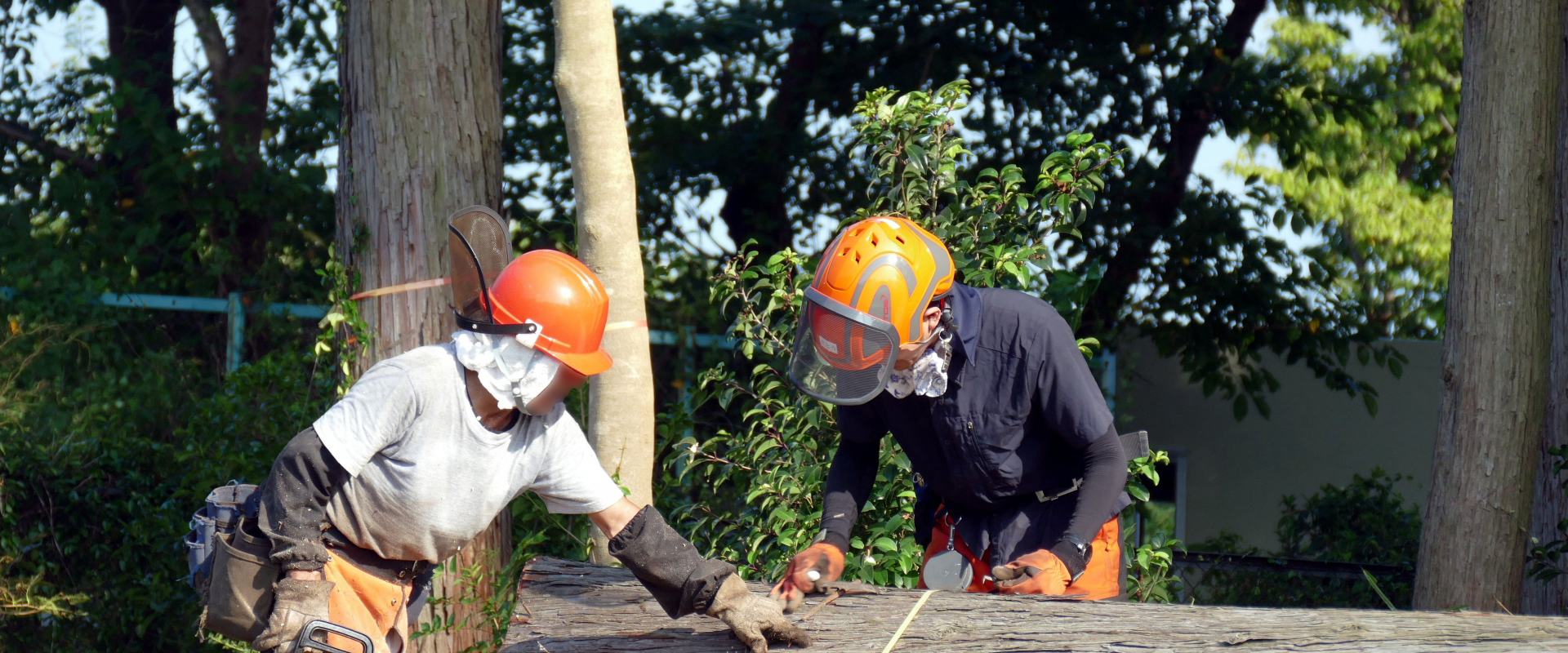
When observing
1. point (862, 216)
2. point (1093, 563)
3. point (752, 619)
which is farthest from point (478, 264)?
point (862, 216)

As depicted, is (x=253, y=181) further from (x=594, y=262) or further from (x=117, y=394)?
(x=594, y=262)

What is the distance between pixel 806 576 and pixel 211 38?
26.2 feet

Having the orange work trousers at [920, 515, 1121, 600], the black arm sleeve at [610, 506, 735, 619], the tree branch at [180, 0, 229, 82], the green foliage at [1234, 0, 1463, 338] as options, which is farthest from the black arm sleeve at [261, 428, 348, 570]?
the green foliage at [1234, 0, 1463, 338]

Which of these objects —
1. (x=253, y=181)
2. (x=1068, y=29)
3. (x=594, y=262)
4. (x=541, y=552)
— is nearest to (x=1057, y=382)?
(x=594, y=262)

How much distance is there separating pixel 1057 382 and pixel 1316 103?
5.64 meters

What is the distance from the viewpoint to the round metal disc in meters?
3.27

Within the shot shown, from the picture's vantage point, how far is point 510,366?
2.84 m

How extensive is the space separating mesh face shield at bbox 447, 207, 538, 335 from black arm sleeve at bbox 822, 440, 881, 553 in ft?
3.33

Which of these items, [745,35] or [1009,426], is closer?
[1009,426]

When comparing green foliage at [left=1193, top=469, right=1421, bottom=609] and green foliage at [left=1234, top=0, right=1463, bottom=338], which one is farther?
green foliage at [left=1234, top=0, right=1463, bottom=338]

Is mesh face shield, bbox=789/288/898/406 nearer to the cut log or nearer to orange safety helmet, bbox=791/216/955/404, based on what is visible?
orange safety helmet, bbox=791/216/955/404

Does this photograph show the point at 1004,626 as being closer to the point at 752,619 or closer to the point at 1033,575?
the point at 1033,575

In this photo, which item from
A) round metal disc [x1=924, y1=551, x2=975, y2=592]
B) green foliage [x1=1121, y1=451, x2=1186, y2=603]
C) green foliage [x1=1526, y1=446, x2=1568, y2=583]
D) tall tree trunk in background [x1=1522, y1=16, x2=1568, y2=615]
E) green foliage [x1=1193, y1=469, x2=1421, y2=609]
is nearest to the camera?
round metal disc [x1=924, y1=551, x2=975, y2=592]

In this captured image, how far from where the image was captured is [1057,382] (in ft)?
9.80
